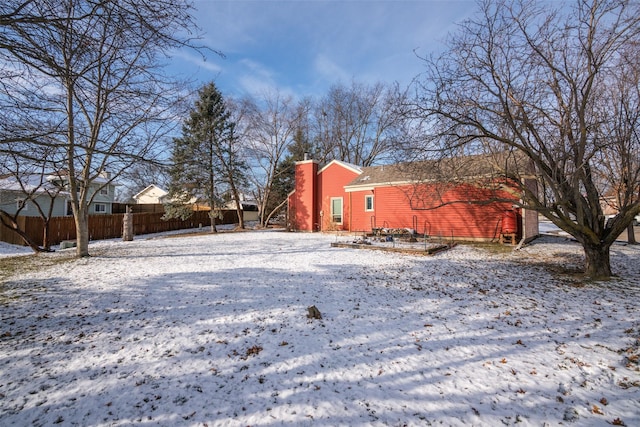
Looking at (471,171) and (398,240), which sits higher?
(471,171)

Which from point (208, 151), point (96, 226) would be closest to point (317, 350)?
point (96, 226)

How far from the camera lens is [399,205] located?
16.5 metres

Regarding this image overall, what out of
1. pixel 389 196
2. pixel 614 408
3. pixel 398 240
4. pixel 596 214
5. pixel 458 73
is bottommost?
pixel 614 408

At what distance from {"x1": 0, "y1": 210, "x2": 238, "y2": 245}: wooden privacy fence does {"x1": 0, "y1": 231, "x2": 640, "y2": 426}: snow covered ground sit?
33.0 ft

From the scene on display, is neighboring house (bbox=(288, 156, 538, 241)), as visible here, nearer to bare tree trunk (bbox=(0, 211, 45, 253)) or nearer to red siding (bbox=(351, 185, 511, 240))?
red siding (bbox=(351, 185, 511, 240))

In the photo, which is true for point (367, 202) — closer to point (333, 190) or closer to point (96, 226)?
point (333, 190)

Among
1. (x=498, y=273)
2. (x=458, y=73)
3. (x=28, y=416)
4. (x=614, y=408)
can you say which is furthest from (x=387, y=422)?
(x=458, y=73)

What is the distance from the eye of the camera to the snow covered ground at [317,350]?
2.80 m

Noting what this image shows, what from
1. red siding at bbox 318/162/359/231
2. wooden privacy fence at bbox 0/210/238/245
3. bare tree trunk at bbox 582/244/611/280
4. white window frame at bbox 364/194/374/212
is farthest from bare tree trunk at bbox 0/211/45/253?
bare tree trunk at bbox 582/244/611/280

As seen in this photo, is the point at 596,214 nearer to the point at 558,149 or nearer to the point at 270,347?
the point at 558,149

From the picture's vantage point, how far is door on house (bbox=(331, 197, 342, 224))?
20.2 m

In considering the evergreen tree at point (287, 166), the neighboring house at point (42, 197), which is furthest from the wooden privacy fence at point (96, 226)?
the evergreen tree at point (287, 166)

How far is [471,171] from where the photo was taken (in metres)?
9.80

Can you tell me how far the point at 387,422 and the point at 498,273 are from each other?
276 inches
